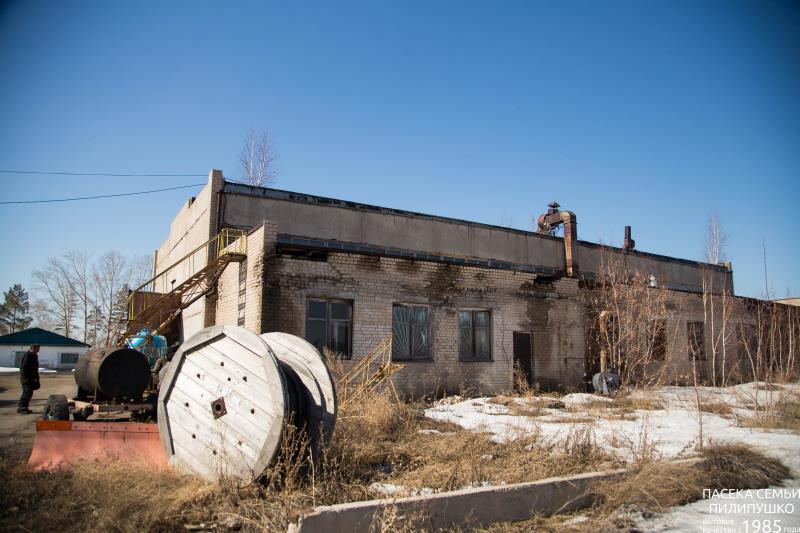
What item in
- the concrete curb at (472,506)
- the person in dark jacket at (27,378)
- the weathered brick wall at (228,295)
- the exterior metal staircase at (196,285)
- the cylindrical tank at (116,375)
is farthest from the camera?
the weathered brick wall at (228,295)

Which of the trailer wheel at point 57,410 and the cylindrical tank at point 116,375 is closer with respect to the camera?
the trailer wheel at point 57,410

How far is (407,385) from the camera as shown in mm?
13125

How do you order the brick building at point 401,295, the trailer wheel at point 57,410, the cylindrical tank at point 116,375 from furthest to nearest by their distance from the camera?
the brick building at point 401,295
the cylindrical tank at point 116,375
the trailer wheel at point 57,410

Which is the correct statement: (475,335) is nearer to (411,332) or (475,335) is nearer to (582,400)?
(411,332)

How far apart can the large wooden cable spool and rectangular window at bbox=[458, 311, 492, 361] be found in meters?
9.20

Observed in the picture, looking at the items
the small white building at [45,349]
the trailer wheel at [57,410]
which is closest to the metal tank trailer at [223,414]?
the trailer wheel at [57,410]

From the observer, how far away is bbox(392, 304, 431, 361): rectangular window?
44.3 feet

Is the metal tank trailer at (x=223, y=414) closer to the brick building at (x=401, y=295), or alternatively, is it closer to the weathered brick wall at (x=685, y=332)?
the brick building at (x=401, y=295)

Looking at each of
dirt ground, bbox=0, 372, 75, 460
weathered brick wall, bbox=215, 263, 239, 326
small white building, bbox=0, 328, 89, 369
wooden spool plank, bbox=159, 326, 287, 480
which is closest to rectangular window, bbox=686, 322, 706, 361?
weathered brick wall, bbox=215, 263, 239, 326

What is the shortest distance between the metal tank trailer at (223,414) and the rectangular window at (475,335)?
8963 mm

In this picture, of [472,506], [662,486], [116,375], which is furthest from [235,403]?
[116,375]

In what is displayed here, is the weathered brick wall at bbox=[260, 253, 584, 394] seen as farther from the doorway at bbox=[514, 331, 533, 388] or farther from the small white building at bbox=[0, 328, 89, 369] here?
the small white building at bbox=[0, 328, 89, 369]

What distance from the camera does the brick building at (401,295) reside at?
1231 centimetres

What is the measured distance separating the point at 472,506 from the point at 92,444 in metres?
4.44
